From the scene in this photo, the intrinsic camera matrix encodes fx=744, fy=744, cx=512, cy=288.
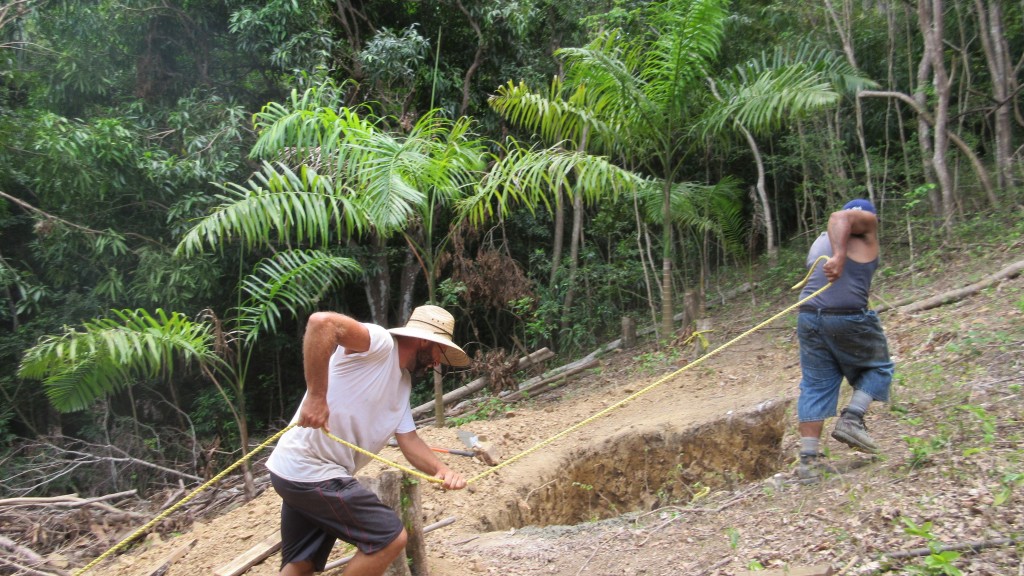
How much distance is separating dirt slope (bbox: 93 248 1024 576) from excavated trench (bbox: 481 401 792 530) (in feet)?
0.04

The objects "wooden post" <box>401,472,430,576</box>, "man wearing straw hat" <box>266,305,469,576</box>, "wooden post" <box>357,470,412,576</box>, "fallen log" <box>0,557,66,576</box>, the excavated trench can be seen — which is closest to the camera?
"man wearing straw hat" <box>266,305,469,576</box>

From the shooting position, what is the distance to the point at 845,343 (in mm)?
4250

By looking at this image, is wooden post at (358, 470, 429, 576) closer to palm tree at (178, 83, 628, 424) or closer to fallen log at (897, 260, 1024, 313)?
palm tree at (178, 83, 628, 424)

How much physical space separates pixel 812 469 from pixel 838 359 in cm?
65

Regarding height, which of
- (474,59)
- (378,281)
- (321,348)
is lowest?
(378,281)

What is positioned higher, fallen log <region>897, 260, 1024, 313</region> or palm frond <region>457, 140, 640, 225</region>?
palm frond <region>457, 140, 640, 225</region>

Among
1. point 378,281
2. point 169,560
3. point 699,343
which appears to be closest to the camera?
point 169,560

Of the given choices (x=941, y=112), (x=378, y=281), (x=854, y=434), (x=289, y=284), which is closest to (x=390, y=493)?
(x=854, y=434)

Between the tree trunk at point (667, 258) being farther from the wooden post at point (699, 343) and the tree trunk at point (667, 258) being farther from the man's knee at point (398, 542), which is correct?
the man's knee at point (398, 542)

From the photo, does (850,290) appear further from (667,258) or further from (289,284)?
(289,284)

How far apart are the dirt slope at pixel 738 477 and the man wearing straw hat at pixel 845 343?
243mm

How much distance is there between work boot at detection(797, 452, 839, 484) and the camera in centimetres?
418

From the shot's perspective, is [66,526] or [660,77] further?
[660,77]

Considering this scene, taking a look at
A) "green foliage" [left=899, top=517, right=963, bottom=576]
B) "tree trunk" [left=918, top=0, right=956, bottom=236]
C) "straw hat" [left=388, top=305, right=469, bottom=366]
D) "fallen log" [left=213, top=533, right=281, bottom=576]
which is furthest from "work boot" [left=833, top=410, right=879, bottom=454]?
"tree trunk" [left=918, top=0, right=956, bottom=236]
